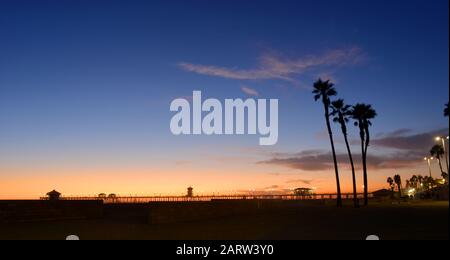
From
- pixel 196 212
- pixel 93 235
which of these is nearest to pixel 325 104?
pixel 196 212

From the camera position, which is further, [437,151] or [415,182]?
[415,182]

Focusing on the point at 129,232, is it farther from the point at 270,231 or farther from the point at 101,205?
the point at 101,205

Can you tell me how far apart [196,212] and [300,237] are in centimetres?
1080

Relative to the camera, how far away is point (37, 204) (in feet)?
82.6
